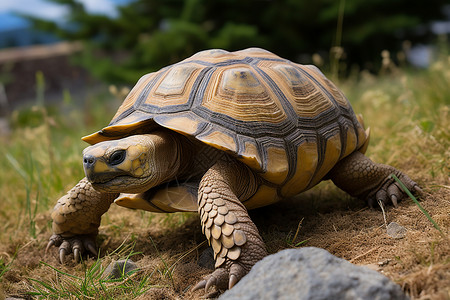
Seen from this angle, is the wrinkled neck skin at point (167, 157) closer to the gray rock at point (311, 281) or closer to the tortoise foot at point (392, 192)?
the gray rock at point (311, 281)

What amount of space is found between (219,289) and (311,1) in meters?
8.41

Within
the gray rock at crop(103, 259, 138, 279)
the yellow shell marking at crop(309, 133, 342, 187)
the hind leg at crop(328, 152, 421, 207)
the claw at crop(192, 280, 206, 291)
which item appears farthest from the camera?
the hind leg at crop(328, 152, 421, 207)

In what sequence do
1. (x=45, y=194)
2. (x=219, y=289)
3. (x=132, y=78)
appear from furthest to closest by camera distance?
(x=132, y=78), (x=45, y=194), (x=219, y=289)

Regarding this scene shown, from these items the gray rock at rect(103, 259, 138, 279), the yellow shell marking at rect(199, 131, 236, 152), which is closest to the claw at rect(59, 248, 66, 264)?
the gray rock at rect(103, 259, 138, 279)

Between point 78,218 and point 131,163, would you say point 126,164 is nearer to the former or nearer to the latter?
point 131,163

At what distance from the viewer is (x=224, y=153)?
225 centimetres

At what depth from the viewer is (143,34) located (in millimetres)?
9664

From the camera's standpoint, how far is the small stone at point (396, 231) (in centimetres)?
201

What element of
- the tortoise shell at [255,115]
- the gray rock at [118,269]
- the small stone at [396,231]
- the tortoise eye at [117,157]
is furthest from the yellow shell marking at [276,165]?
the gray rock at [118,269]

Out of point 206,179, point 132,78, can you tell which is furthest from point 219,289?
point 132,78

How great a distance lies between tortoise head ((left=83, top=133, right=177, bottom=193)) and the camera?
1.96 m

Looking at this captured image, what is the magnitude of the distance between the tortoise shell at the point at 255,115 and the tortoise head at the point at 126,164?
163 millimetres

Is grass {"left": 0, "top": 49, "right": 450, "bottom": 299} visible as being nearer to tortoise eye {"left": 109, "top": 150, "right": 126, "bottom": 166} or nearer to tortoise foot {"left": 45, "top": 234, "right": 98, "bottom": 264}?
tortoise foot {"left": 45, "top": 234, "right": 98, "bottom": 264}

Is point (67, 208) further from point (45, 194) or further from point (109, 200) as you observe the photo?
point (45, 194)
